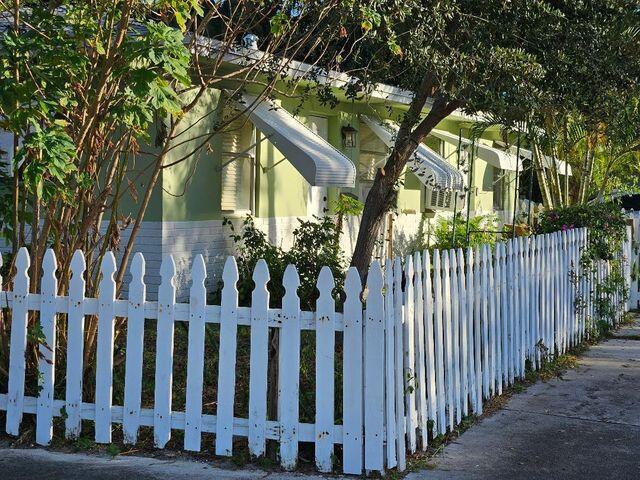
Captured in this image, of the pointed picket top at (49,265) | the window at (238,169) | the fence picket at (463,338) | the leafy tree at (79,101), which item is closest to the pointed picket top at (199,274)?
the leafy tree at (79,101)

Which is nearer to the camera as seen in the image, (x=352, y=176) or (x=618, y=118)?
(x=618, y=118)

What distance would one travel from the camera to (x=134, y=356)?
5.60 m

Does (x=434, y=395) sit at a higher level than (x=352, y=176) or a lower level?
lower

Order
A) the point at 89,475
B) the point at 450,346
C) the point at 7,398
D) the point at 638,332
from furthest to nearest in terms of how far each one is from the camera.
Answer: the point at 638,332, the point at 450,346, the point at 7,398, the point at 89,475

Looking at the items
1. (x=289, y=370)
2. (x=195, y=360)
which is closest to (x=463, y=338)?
(x=289, y=370)

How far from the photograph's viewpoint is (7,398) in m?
5.90

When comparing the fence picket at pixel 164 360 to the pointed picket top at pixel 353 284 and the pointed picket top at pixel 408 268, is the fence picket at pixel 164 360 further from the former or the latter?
the pointed picket top at pixel 408 268

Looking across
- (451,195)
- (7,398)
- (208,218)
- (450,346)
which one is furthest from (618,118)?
(451,195)

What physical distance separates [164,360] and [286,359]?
78 cm

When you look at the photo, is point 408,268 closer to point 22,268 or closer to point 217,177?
point 22,268

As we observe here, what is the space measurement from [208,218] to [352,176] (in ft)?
6.32

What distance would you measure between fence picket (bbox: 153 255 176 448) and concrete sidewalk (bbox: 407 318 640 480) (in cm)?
151

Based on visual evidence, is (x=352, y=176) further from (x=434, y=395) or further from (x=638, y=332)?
(x=434, y=395)

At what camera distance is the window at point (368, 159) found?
622 inches
